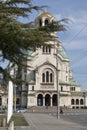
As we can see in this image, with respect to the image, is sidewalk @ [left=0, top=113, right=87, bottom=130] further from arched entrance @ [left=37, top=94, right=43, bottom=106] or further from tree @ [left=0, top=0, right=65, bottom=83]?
arched entrance @ [left=37, top=94, right=43, bottom=106]

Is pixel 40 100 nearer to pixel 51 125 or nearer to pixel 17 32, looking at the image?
pixel 51 125

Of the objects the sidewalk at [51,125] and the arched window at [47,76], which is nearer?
the sidewalk at [51,125]

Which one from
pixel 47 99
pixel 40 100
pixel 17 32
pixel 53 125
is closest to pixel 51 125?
pixel 53 125

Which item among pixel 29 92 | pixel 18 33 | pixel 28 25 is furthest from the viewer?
pixel 29 92

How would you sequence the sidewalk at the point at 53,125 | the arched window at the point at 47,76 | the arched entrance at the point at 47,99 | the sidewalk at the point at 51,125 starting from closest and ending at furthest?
the sidewalk at the point at 51,125 → the sidewalk at the point at 53,125 → the arched window at the point at 47,76 → the arched entrance at the point at 47,99

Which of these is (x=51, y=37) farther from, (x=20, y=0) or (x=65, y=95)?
(x=65, y=95)

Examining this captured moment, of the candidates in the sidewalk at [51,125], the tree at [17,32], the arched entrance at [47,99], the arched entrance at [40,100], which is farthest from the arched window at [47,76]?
the tree at [17,32]

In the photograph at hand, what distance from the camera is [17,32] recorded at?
8203mm

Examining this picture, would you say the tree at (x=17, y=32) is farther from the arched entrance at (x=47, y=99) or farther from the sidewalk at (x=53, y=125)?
the arched entrance at (x=47, y=99)

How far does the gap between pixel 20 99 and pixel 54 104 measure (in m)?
11.0

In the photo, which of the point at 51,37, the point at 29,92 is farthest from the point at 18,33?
the point at 29,92

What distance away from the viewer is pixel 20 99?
127812mm

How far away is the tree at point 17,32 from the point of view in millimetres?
8188

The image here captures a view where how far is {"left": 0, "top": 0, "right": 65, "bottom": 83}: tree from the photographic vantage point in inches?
322
